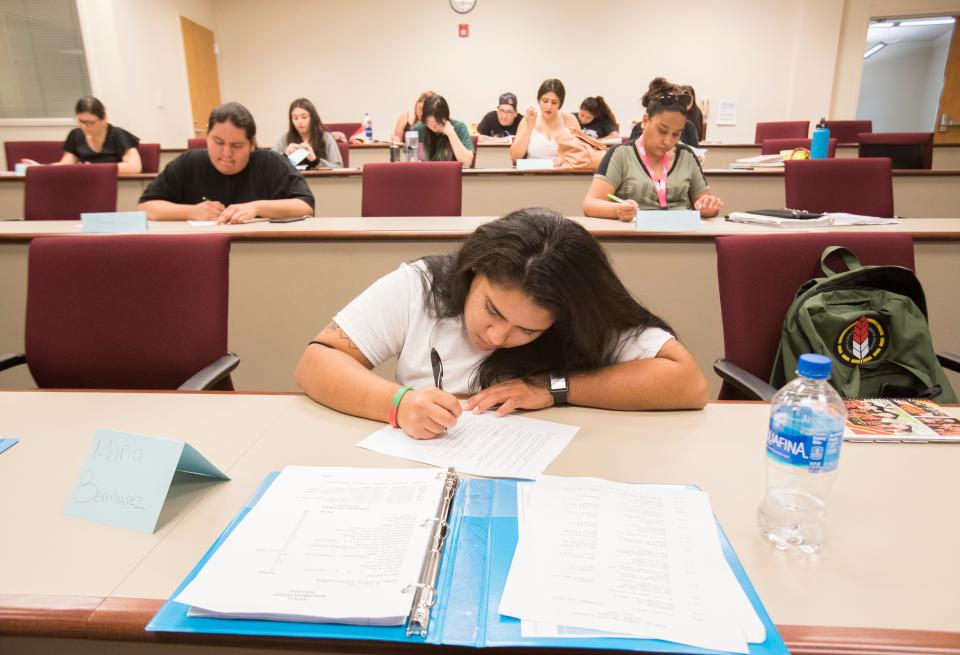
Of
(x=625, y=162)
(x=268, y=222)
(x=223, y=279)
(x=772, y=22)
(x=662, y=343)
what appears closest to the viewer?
(x=662, y=343)

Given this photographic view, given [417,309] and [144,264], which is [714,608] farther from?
[144,264]

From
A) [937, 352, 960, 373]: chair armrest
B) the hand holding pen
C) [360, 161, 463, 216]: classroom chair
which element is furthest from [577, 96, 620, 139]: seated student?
[937, 352, 960, 373]: chair armrest

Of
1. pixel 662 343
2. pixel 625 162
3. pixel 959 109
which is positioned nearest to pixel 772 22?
pixel 959 109

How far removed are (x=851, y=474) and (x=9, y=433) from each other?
4.29 feet

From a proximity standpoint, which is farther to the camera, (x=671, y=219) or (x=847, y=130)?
(x=847, y=130)

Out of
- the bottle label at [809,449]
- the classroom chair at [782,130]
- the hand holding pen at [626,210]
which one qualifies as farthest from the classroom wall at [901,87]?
the bottle label at [809,449]

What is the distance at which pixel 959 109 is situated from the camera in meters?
6.91

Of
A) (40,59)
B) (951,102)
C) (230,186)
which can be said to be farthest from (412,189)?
(951,102)

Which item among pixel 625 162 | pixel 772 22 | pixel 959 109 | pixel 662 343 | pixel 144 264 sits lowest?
pixel 662 343

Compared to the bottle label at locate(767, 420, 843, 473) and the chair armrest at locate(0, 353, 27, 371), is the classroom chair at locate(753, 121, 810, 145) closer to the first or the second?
the bottle label at locate(767, 420, 843, 473)

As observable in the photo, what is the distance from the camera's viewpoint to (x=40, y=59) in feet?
18.0

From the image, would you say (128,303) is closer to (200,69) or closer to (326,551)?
(326,551)

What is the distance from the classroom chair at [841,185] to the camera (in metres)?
2.43

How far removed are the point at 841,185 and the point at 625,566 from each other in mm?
2441
